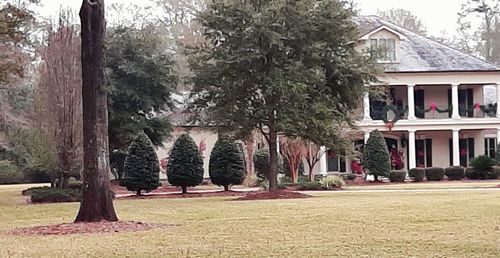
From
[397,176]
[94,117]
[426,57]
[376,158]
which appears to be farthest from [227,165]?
[426,57]

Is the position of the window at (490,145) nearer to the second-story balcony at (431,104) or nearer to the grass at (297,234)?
the second-story balcony at (431,104)

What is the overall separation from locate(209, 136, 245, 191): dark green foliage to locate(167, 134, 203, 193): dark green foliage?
968 millimetres

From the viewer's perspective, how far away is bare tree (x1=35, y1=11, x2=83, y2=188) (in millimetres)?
27969

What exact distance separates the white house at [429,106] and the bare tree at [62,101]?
18498mm

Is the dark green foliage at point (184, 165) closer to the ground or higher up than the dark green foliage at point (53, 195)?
higher up

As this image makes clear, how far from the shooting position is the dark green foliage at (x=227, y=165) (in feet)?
105

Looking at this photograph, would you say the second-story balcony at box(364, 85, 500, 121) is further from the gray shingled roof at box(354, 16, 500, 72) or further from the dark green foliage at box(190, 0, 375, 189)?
the dark green foliage at box(190, 0, 375, 189)

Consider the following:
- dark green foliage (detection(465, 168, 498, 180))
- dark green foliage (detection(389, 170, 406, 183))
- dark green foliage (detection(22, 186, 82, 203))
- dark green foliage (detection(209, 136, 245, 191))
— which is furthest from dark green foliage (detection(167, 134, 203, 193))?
dark green foliage (detection(465, 168, 498, 180))

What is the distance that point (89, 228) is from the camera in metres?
14.8

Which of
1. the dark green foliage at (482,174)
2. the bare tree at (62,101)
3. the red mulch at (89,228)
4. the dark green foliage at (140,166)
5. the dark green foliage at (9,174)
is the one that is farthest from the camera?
the dark green foliage at (9,174)

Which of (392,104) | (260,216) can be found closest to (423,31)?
(392,104)

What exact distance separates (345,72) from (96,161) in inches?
479

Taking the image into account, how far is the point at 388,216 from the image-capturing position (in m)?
16.0

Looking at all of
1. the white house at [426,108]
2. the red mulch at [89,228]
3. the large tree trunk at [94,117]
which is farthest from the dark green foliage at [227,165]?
the red mulch at [89,228]
